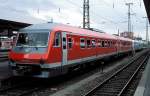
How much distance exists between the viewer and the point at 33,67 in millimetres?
13969

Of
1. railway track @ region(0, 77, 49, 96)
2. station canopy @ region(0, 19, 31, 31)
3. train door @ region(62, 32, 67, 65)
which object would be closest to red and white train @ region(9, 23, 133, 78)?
train door @ region(62, 32, 67, 65)

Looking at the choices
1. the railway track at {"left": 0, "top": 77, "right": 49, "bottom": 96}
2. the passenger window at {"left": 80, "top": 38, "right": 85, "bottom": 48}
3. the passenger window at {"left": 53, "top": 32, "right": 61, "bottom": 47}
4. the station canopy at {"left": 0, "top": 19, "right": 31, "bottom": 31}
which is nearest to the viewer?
the railway track at {"left": 0, "top": 77, "right": 49, "bottom": 96}

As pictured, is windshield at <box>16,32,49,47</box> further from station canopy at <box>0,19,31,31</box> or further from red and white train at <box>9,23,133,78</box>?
station canopy at <box>0,19,31,31</box>

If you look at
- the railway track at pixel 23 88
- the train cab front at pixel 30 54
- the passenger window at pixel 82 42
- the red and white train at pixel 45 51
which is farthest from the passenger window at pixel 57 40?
the passenger window at pixel 82 42

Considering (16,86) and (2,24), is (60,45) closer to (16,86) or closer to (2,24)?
(16,86)

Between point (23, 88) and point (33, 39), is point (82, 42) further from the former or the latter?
point (23, 88)

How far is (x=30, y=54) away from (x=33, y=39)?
911 mm

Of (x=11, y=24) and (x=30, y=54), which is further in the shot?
(x=11, y=24)

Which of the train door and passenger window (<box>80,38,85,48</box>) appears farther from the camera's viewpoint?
passenger window (<box>80,38,85,48</box>)

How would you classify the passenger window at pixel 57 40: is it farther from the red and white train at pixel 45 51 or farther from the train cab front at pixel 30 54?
the train cab front at pixel 30 54

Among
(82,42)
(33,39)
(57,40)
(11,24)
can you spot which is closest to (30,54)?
(33,39)

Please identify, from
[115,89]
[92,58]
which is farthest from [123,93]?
[92,58]

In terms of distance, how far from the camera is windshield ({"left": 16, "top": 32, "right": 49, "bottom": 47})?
576 inches

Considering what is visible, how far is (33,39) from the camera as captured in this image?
15.0 m
